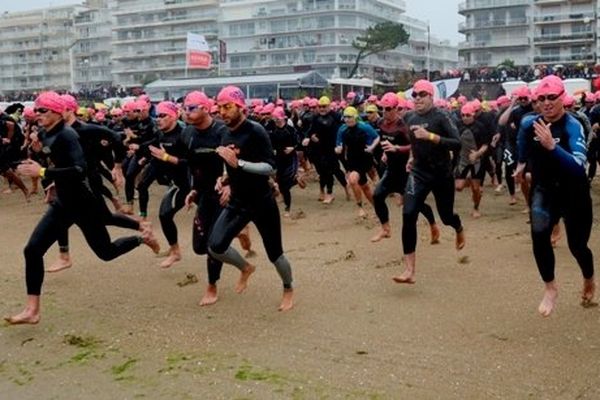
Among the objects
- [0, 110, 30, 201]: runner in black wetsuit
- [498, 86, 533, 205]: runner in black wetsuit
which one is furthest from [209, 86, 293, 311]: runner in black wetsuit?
[0, 110, 30, 201]: runner in black wetsuit

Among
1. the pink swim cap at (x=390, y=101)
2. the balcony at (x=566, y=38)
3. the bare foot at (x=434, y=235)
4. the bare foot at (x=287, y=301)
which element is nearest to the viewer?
the bare foot at (x=287, y=301)

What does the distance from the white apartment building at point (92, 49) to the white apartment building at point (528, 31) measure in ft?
177

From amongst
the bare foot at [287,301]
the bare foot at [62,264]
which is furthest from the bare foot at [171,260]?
the bare foot at [287,301]

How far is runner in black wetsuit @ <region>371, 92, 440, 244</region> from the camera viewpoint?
883 centimetres

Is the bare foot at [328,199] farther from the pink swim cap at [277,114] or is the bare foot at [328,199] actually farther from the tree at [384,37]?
the tree at [384,37]

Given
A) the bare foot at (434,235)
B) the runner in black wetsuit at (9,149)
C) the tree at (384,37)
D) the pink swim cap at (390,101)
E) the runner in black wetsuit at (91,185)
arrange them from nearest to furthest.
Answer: the runner in black wetsuit at (91,185) → the bare foot at (434,235) → the pink swim cap at (390,101) → the runner in black wetsuit at (9,149) → the tree at (384,37)

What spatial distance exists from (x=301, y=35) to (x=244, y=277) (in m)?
85.4

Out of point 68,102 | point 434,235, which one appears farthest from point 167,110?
point 434,235

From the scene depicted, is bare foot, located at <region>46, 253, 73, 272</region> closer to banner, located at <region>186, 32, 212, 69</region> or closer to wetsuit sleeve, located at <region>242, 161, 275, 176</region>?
wetsuit sleeve, located at <region>242, 161, 275, 176</region>

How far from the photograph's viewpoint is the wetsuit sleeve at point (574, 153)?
17.9ft

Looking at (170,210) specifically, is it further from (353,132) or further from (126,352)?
(353,132)

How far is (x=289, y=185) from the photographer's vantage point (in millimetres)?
11922

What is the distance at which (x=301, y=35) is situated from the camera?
294ft

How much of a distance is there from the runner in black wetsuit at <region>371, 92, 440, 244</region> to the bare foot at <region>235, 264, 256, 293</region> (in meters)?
2.53
